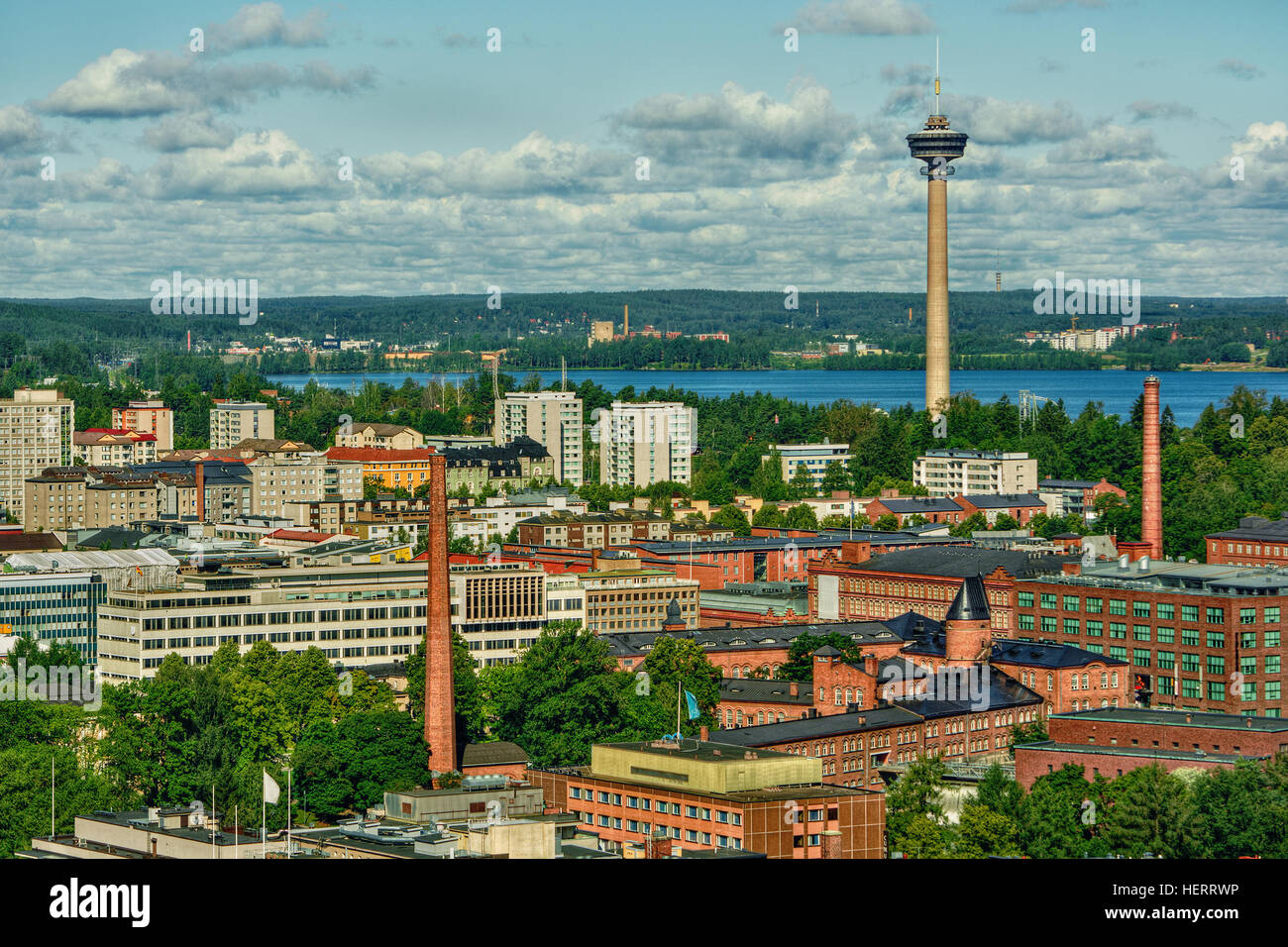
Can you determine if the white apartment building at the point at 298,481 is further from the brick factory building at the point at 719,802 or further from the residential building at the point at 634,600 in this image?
the brick factory building at the point at 719,802

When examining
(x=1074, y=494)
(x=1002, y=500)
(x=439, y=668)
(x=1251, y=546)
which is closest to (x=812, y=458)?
(x=1074, y=494)

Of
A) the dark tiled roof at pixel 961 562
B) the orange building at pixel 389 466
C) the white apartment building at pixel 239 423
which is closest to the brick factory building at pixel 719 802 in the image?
the dark tiled roof at pixel 961 562

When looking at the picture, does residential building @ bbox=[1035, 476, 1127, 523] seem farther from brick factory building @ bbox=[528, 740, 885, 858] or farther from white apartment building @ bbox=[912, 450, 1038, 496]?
brick factory building @ bbox=[528, 740, 885, 858]

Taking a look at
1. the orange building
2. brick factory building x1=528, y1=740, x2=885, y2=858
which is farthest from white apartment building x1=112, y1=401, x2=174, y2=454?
brick factory building x1=528, y1=740, x2=885, y2=858

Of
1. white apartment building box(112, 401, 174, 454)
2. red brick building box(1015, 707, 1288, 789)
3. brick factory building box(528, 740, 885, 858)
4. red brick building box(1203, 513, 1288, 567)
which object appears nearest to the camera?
brick factory building box(528, 740, 885, 858)

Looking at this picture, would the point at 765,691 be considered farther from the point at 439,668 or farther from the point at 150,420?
the point at 150,420

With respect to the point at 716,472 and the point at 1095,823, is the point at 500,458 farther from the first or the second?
the point at 1095,823

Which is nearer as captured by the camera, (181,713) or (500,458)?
(181,713)
